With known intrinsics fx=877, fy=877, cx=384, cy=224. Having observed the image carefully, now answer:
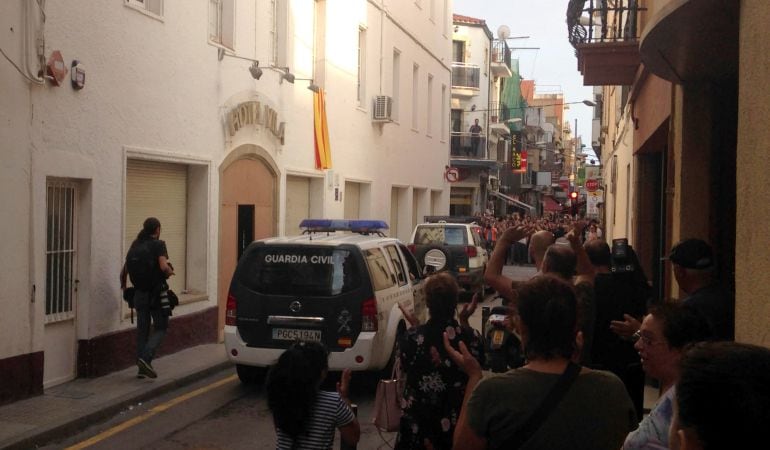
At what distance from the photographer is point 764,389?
1.89 m

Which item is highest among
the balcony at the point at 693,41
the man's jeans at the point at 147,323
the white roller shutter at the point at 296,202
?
the balcony at the point at 693,41

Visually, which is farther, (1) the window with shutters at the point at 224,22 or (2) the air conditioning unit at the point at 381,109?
(2) the air conditioning unit at the point at 381,109

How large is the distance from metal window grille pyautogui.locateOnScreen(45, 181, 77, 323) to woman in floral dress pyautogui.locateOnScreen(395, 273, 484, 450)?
6.39m

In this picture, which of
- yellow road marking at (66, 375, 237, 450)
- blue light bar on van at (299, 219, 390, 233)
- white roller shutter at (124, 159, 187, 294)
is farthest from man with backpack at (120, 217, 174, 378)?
blue light bar on van at (299, 219, 390, 233)

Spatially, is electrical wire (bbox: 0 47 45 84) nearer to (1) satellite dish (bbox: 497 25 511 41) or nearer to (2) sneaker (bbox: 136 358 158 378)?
(2) sneaker (bbox: 136 358 158 378)

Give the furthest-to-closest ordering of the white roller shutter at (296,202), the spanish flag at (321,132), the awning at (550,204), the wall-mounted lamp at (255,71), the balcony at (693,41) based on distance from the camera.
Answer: the awning at (550,204)
the spanish flag at (321,132)
the white roller shutter at (296,202)
the wall-mounted lamp at (255,71)
the balcony at (693,41)

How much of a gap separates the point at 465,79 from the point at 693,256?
44.5 meters

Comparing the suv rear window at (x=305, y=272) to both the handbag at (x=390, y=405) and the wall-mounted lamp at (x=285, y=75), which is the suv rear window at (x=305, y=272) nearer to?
the handbag at (x=390, y=405)

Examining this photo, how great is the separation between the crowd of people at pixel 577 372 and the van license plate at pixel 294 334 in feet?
10.7

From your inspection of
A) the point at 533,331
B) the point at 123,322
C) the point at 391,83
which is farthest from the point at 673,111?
the point at 391,83

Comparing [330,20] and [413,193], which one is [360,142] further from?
[413,193]

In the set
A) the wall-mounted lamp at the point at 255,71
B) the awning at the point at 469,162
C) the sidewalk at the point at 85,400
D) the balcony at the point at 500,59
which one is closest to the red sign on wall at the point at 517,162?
the balcony at the point at 500,59

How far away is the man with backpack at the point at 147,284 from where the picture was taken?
10188mm

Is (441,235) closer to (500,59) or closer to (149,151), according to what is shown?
(149,151)
